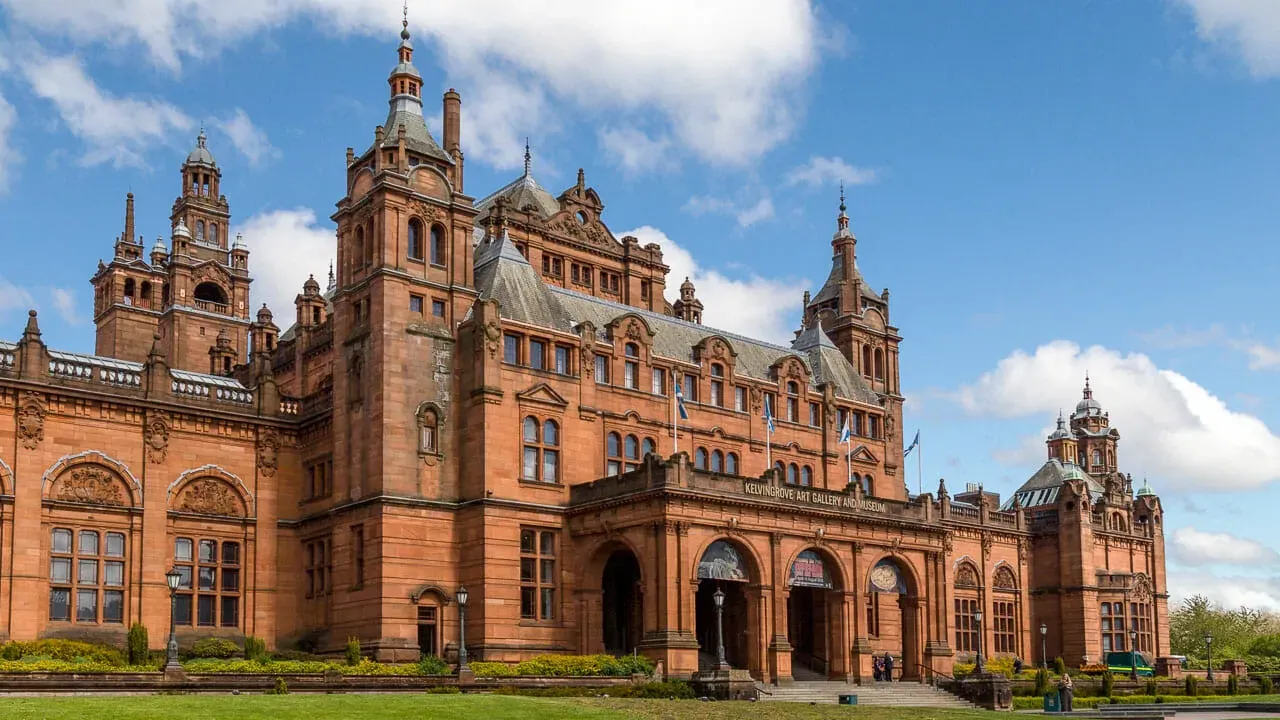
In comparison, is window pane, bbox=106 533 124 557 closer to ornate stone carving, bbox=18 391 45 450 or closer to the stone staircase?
ornate stone carving, bbox=18 391 45 450

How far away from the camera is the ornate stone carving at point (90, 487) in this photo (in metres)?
55.9

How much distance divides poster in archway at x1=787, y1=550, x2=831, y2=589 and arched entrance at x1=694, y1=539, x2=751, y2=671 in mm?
2380

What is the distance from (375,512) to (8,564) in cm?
1392

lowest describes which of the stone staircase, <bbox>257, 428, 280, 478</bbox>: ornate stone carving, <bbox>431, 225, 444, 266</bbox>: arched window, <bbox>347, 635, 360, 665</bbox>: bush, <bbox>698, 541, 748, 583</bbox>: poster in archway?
the stone staircase

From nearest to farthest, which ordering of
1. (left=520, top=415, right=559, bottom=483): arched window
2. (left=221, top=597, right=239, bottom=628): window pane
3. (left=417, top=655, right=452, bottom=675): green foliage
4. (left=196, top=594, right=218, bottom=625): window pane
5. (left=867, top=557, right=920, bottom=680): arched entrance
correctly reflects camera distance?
(left=417, top=655, right=452, bottom=675): green foliage < (left=196, top=594, right=218, bottom=625): window pane < (left=221, top=597, right=239, bottom=628): window pane < (left=520, top=415, right=559, bottom=483): arched window < (left=867, top=557, right=920, bottom=680): arched entrance

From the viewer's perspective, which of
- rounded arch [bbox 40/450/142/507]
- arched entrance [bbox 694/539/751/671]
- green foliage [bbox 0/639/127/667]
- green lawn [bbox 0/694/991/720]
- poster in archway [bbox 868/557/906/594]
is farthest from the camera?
poster in archway [bbox 868/557/906/594]

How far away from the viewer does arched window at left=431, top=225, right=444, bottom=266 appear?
62.7 m

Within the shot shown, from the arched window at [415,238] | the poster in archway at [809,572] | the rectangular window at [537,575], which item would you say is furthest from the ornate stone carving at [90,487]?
the poster in archway at [809,572]

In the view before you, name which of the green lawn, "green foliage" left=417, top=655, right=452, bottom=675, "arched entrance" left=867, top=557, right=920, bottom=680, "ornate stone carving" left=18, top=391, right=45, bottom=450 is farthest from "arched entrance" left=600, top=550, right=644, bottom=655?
"ornate stone carving" left=18, top=391, right=45, bottom=450

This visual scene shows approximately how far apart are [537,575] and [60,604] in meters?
19.0

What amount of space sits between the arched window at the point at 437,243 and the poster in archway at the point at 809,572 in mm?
20544

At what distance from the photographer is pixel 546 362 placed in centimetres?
6291

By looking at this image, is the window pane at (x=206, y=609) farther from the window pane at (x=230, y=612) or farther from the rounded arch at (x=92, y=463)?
the rounded arch at (x=92, y=463)

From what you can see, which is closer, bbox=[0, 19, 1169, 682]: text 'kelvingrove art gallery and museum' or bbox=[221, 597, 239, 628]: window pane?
bbox=[0, 19, 1169, 682]: text 'kelvingrove art gallery and museum'
